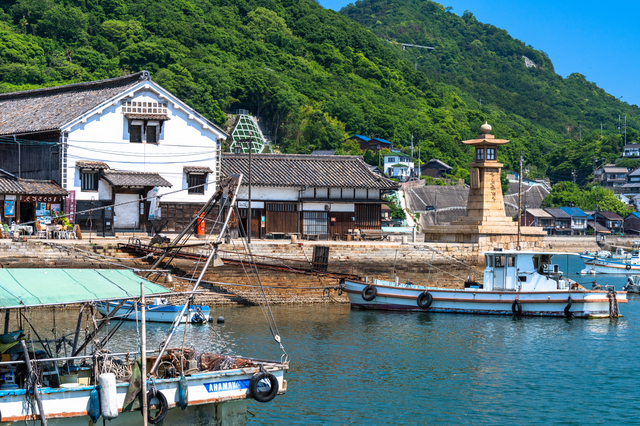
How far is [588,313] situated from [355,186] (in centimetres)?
1778

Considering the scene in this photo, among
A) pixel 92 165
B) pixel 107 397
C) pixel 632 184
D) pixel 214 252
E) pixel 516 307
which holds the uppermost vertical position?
pixel 632 184

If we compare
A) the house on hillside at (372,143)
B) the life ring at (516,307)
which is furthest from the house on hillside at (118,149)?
the house on hillside at (372,143)

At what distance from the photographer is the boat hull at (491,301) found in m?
36.0

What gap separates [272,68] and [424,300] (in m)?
96.3

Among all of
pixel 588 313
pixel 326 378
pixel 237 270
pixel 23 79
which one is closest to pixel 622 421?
pixel 326 378

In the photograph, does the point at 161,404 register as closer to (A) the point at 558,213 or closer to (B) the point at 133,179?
(B) the point at 133,179

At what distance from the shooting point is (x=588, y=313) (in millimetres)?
36219

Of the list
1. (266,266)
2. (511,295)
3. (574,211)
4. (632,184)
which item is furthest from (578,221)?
(266,266)

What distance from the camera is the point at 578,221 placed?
106m

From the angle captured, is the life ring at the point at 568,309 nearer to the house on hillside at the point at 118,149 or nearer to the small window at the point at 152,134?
the house on hillside at the point at 118,149

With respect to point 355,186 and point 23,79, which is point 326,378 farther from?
point 23,79

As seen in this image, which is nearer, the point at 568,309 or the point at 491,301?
the point at 568,309

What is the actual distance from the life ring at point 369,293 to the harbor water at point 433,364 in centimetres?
79

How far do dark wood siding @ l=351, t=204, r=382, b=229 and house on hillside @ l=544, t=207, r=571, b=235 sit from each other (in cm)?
6273
